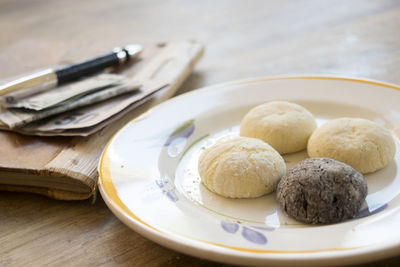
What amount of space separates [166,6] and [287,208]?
2241mm

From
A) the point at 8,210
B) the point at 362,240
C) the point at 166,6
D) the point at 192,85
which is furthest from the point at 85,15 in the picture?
the point at 362,240

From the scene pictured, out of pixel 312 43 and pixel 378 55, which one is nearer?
pixel 378 55

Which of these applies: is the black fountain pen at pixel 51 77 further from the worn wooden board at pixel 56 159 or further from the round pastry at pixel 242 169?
the round pastry at pixel 242 169

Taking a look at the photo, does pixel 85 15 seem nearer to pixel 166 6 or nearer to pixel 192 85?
pixel 166 6

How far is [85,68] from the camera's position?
138 centimetres

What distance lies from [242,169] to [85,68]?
0.78 m

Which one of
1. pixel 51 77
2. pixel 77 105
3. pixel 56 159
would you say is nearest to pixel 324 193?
pixel 56 159

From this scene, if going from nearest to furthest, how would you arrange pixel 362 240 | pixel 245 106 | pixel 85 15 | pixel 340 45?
pixel 362 240
pixel 245 106
pixel 340 45
pixel 85 15

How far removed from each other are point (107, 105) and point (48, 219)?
1.38ft

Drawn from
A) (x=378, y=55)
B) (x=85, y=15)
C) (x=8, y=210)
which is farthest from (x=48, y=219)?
(x=85, y=15)

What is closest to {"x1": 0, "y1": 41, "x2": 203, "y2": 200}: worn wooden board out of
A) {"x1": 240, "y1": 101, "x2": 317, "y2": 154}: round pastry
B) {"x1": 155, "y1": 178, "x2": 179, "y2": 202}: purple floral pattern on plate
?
{"x1": 155, "y1": 178, "x2": 179, "y2": 202}: purple floral pattern on plate

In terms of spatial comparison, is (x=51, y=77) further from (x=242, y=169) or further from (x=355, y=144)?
(x=355, y=144)

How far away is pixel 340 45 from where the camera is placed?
167 cm

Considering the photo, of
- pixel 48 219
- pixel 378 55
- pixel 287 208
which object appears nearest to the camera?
pixel 287 208
